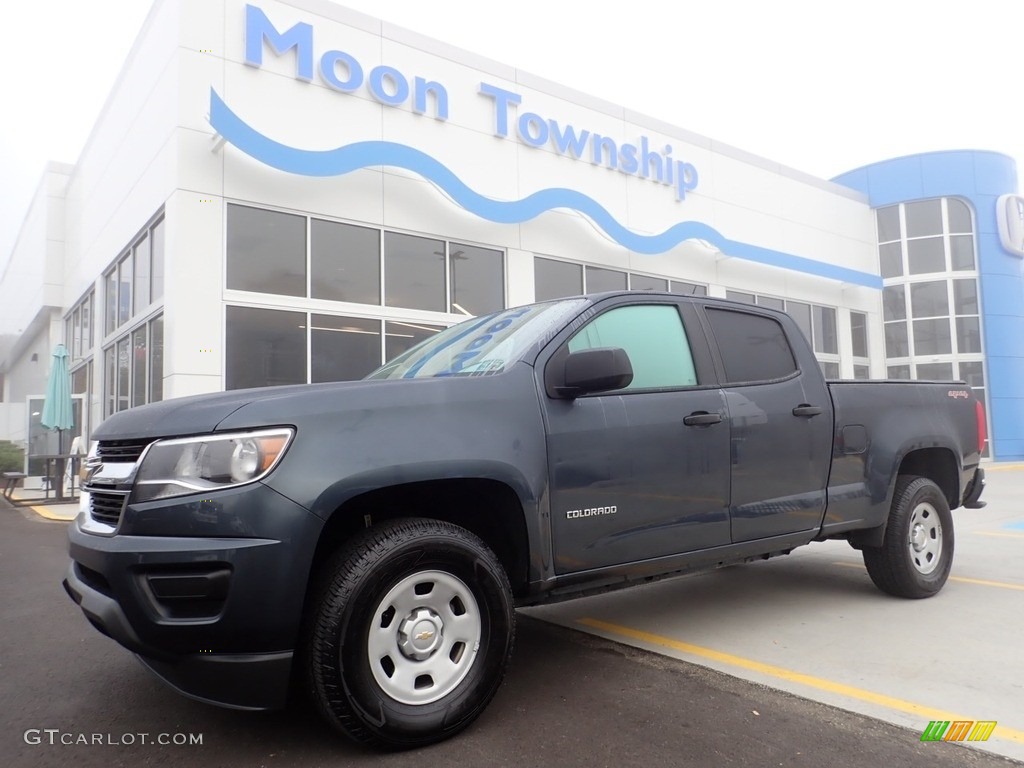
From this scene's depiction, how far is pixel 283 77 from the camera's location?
12.0 metres

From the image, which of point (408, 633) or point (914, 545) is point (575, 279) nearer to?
point (914, 545)

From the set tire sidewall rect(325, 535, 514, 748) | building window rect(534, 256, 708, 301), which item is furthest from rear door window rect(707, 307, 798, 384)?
building window rect(534, 256, 708, 301)

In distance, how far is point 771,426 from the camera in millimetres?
4105

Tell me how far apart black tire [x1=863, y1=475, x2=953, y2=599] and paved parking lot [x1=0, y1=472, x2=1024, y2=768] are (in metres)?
0.13

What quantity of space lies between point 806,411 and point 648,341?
114 cm

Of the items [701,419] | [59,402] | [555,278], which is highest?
[555,278]

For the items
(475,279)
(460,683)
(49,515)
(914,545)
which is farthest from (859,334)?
(460,683)

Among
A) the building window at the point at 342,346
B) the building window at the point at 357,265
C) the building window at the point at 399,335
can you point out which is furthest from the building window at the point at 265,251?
the building window at the point at 399,335

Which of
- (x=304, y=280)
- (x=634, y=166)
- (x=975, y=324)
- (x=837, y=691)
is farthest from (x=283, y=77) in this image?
(x=975, y=324)

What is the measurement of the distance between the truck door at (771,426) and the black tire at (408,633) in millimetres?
1612

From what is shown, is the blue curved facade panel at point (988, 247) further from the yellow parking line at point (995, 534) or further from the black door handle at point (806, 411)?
the black door handle at point (806, 411)

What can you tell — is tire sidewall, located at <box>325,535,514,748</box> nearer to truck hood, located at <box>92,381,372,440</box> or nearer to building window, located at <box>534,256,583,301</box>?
truck hood, located at <box>92,381,372,440</box>

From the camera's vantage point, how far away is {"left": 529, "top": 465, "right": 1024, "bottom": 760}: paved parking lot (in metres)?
3.23

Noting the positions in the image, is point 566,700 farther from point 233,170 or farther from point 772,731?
point 233,170
